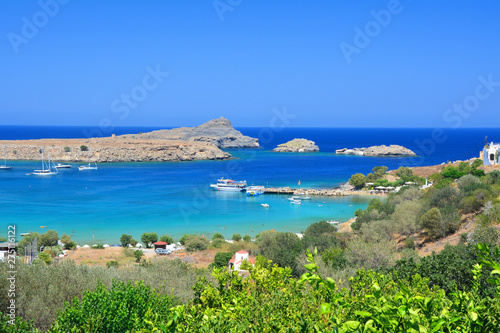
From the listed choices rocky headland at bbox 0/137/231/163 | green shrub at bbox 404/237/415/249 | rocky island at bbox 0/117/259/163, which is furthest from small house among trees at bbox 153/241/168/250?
rocky headland at bbox 0/137/231/163

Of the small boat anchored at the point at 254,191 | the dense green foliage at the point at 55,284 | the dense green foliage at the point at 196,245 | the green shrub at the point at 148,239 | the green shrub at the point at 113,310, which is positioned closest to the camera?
the green shrub at the point at 113,310

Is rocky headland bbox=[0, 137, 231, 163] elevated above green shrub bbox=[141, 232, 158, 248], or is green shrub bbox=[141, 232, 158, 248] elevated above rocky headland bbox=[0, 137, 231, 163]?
rocky headland bbox=[0, 137, 231, 163]

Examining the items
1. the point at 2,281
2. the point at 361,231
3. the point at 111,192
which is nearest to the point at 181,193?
the point at 111,192

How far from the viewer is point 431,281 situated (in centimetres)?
966

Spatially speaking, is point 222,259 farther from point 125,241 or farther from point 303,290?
point 303,290

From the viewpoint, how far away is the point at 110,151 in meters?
82.2

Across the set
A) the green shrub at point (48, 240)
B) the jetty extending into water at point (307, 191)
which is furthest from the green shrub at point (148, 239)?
the jetty extending into water at point (307, 191)

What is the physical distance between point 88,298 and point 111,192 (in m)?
42.8

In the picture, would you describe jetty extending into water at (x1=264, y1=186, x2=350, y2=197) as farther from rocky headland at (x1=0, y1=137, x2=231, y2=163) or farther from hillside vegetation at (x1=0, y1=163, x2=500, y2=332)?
rocky headland at (x1=0, y1=137, x2=231, y2=163)

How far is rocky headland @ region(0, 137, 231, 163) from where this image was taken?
79500 mm

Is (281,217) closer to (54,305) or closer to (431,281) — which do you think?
(431,281)

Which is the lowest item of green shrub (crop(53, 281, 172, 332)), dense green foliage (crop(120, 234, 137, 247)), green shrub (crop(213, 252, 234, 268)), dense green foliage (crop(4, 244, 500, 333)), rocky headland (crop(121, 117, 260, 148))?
dense green foliage (crop(120, 234, 137, 247))

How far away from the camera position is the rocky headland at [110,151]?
261 feet

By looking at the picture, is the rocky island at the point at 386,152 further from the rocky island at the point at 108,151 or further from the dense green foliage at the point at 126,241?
the dense green foliage at the point at 126,241
